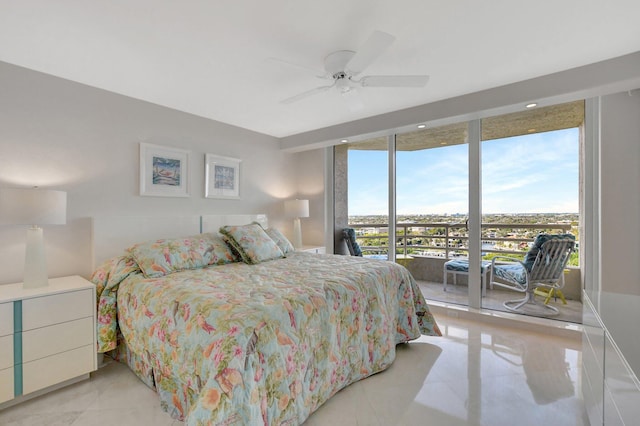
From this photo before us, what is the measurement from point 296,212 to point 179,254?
79.2 inches

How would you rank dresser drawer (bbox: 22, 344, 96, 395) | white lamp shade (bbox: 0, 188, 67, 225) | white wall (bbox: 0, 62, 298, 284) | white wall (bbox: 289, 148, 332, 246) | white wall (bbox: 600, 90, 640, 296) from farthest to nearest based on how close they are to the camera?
white wall (bbox: 289, 148, 332, 246), white wall (bbox: 600, 90, 640, 296), white wall (bbox: 0, 62, 298, 284), white lamp shade (bbox: 0, 188, 67, 225), dresser drawer (bbox: 22, 344, 96, 395)

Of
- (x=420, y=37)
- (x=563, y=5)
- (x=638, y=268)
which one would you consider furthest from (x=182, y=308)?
(x=638, y=268)

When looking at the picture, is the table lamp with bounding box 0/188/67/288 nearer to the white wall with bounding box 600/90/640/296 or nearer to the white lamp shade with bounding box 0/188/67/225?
the white lamp shade with bounding box 0/188/67/225

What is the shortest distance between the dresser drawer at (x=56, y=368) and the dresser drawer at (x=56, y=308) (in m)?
0.23

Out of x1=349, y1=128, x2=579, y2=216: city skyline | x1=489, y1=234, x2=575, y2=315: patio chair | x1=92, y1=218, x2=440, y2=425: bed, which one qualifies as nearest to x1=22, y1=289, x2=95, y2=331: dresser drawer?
x1=92, y1=218, x2=440, y2=425: bed

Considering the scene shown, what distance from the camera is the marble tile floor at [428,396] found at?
174 cm

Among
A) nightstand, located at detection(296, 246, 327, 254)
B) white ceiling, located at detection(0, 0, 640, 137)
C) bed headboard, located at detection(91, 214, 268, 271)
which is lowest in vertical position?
nightstand, located at detection(296, 246, 327, 254)

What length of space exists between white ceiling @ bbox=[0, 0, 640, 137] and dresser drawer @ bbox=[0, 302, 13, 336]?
172 centimetres

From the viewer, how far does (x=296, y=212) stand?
4.35 meters

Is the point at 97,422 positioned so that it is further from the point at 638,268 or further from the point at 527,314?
the point at 638,268

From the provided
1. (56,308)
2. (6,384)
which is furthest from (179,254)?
(6,384)

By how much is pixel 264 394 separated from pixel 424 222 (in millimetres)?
3039

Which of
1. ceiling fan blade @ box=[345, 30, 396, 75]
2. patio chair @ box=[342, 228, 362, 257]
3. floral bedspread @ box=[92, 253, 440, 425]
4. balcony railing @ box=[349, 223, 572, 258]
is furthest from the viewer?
patio chair @ box=[342, 228, 362, 257]

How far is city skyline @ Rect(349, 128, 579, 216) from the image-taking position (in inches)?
120
